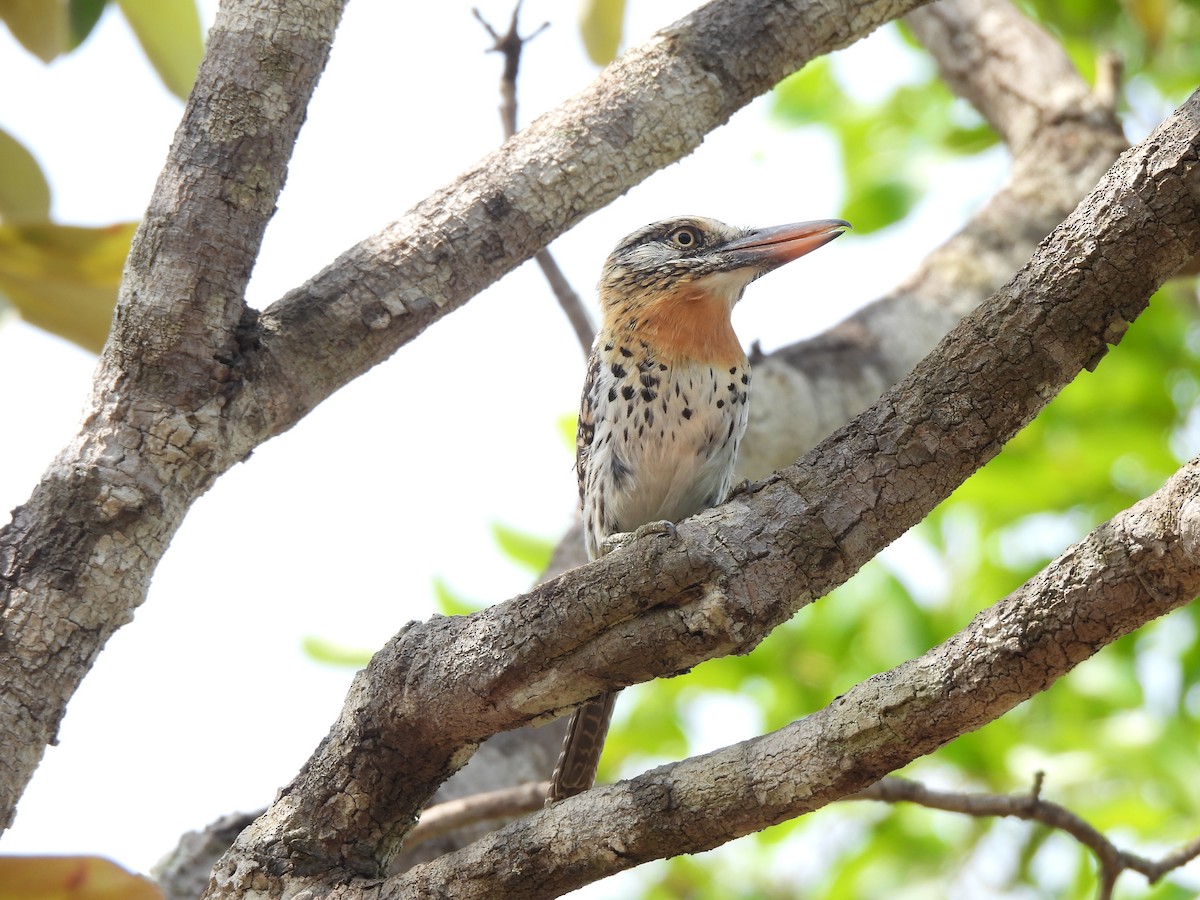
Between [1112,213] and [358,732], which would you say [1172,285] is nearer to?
[1112,213]

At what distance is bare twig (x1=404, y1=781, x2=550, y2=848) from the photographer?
13.7 feet

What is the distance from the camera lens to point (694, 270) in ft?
16.5

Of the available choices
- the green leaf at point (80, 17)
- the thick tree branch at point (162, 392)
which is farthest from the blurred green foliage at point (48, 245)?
the thick tree branch at point (162, 392)

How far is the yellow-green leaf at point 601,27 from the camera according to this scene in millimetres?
4445

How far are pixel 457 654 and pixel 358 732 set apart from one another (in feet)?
1.00

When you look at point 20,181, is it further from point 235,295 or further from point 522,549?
point 522,549

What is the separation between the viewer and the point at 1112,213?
2373 millimetres

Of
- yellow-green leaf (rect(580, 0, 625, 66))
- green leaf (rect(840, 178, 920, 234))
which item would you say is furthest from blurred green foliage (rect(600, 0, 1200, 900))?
yellow-green leaf (rect(580, 0, 625, 66))

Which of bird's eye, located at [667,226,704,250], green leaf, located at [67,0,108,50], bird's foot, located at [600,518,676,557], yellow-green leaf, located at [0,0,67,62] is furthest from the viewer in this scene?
bird's eye, located at [667,226,704,250]

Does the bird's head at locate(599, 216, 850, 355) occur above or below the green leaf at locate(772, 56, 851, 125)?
below

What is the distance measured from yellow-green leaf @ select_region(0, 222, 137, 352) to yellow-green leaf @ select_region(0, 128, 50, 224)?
0.21 meters

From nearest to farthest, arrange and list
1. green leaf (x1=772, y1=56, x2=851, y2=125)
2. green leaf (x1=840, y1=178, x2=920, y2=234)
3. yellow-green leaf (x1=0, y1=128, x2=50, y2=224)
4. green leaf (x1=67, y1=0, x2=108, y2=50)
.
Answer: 1. yellow-green leaf (x1=0, y1=128, x2=50, y2=224)
2. green leaf (x1=67, y1=0, x2=108, y2=50)
3. green leaf (x1=840, y1=178, x2=920, y2=234)
4. green leaf (x1=772, y1=56, x2=851, y2=125)

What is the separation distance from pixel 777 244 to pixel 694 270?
366mm

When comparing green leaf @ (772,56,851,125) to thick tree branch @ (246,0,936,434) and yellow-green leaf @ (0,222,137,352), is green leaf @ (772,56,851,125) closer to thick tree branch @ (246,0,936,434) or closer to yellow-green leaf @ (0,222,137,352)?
thick tree branch @ (246,0,936,434)
